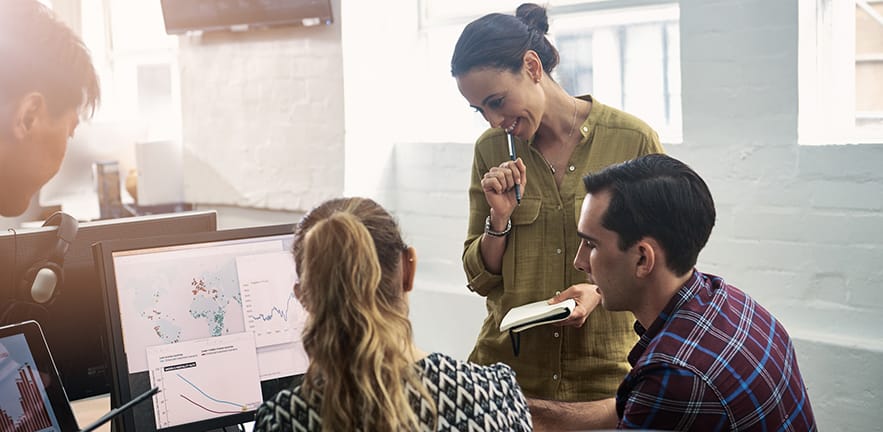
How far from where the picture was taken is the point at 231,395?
5.27 feet

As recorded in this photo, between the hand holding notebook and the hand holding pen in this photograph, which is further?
the hand holding pen

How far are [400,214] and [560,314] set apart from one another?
1793 millimetres

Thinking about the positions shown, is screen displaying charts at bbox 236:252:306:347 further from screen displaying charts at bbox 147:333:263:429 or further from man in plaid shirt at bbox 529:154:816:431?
man in plaid shirt at bbox 529:154:816:431

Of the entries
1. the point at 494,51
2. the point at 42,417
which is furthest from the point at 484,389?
the point at 494,51

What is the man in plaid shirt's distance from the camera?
1358 mm

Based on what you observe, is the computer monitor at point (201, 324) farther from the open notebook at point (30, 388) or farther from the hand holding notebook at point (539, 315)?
the hand holding notebook at point (539, 315)

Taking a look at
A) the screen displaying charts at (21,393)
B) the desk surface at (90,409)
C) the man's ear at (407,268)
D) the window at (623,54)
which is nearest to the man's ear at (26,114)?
the screen displaying charts at (21,393)

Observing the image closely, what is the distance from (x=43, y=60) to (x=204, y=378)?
0.61 metres

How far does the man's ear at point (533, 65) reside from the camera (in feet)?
6.54

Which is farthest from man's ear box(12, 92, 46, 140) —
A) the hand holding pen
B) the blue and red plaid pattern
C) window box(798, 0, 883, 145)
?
window box(798, 0, 883, 145)

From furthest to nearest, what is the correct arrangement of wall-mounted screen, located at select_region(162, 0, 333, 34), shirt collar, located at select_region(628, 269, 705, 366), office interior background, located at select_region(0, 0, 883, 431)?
wall-mounted screen, located at select_region(162, 0, 333, 34) → office interior background, located at select_region(0, 0, 883, 431) → shirt collar, located at select_region(628, 269, 705, 366)

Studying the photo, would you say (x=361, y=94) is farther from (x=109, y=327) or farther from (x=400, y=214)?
(x=109, y=327)

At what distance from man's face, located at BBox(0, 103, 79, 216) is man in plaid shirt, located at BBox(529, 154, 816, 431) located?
37.8 inches

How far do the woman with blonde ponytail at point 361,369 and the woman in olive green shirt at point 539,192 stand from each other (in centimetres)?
67
